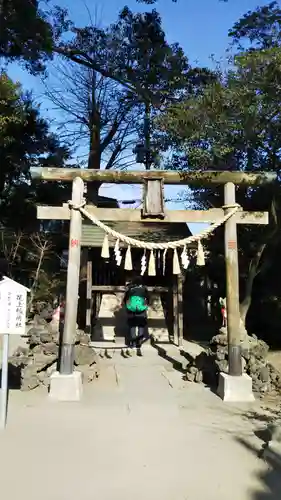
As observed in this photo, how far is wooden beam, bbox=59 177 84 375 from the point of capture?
7664 mm

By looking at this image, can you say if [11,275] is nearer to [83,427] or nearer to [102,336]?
[102,336]

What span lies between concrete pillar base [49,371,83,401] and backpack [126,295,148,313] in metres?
4.08

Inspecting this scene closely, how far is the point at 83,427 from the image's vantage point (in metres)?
5.88

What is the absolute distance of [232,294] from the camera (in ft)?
26.5

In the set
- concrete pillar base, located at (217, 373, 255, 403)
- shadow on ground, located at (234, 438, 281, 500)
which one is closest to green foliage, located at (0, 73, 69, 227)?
concrete pillar base, located at (217, 373, 255, 403)

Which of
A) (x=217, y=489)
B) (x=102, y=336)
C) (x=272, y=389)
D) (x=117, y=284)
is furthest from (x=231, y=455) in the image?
(x=117, y=284)

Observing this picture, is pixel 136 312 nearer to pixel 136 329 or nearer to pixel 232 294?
pixel 136 329

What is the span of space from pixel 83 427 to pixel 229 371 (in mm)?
3012

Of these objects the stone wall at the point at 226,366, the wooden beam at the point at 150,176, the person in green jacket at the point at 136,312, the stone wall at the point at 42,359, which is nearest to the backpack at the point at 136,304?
the person in green jacket at the point at 136,312

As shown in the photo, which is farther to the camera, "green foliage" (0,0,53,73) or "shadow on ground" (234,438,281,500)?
"green foliage" (0,0,53,73)

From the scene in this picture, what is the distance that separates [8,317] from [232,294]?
13.4 ft

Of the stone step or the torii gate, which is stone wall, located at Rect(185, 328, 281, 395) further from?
the stone step

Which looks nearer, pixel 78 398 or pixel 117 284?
pixel 78 398

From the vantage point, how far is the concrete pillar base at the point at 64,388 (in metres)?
7.37
